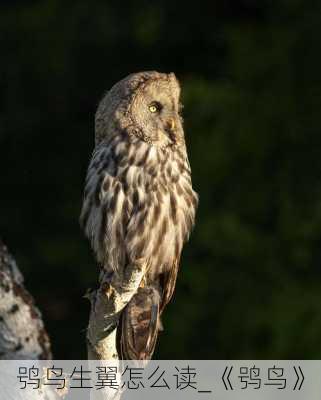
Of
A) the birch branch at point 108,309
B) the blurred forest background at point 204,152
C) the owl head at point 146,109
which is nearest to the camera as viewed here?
the birch branch at point 108,309

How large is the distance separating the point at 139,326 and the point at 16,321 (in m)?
0.47

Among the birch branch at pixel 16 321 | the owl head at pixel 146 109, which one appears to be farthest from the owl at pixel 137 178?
the birch branch at pixel 16 321

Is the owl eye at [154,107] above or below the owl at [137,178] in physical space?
above

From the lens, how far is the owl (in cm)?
368

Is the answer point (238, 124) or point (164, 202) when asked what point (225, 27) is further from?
point (164, 202)

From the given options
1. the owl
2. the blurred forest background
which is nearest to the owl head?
the owl

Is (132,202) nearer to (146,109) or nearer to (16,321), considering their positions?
(146,109)

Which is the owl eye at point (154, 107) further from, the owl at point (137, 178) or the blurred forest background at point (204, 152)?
the blurred forest background at point (204, 152)

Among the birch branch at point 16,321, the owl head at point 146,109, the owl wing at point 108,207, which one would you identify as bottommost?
the birch branch at point 16,321

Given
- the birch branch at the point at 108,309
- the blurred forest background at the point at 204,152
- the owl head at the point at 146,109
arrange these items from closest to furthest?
the birch branch at the point at 108,309 → the owl head at the point at 146,109 → the blurred forest background at the point at 204,152

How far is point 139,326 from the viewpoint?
352 centimetres

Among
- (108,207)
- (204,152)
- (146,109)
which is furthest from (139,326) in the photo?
(204,152)

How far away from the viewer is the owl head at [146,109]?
3.66 m

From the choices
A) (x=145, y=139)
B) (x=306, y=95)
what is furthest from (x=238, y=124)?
(x=145, y=139)
